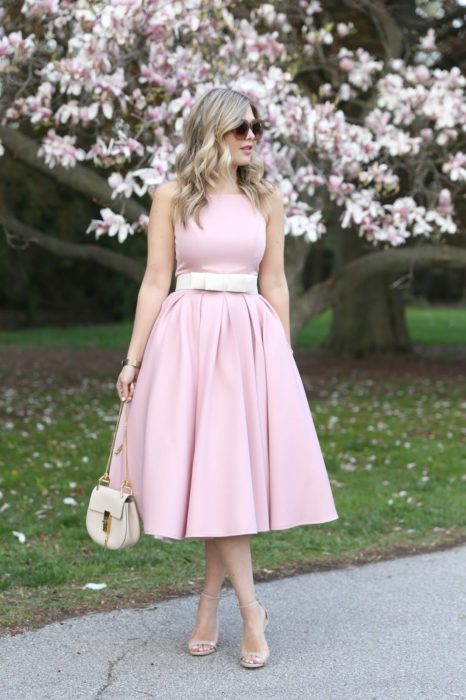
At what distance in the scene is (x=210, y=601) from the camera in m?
3.91

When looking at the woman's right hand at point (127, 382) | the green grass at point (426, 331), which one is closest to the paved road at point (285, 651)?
the woman's right hand at point (127, 382)

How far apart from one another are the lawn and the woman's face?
1959mm

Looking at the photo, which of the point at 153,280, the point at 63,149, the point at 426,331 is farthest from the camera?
the point at 426,331

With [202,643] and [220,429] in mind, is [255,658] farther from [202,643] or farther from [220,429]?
[220,429]

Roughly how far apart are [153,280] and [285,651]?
58.7 inches

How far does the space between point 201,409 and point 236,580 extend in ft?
2.19

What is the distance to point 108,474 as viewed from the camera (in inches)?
151

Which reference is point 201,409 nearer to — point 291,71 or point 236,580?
point 236,580

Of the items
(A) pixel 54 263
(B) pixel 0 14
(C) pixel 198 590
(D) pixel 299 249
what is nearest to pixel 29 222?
(A) pixel 54 263

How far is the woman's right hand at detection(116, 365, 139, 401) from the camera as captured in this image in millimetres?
3830

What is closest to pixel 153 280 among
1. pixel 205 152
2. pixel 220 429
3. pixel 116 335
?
pixel 205 152

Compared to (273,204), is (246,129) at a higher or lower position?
higher

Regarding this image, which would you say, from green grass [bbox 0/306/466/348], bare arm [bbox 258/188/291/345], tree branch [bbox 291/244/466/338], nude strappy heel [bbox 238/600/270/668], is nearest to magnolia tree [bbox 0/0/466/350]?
tree branch [bbox 291/244/466/338]

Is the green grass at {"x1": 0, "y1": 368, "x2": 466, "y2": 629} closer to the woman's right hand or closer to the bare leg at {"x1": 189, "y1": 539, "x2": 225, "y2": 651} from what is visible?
the bare leg at {"x1": 189, "y1": 539, "x2": 225, "y2": 651}
